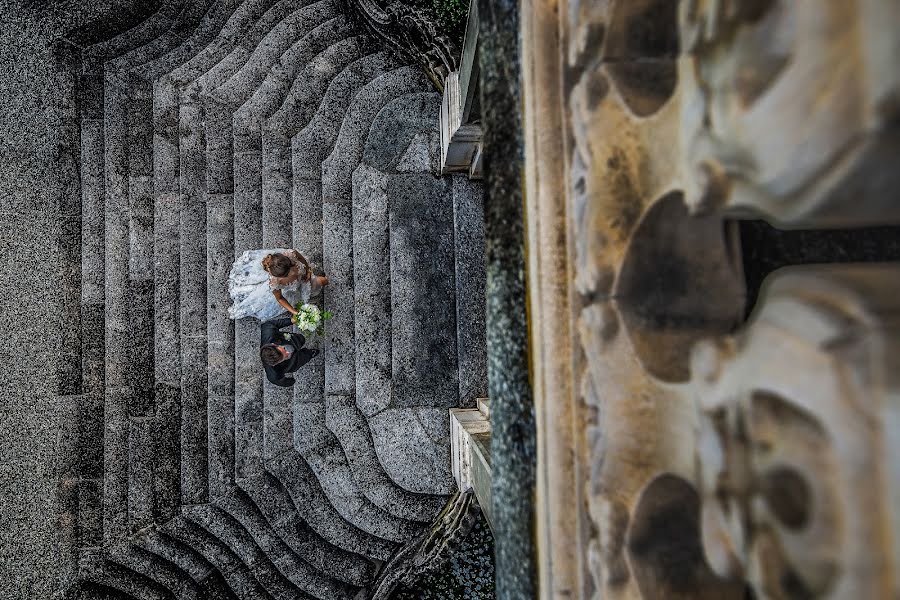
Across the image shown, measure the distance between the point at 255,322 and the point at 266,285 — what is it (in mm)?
643

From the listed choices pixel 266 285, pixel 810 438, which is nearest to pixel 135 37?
pixel 266 285

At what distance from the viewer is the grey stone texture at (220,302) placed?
→ 5062 mm

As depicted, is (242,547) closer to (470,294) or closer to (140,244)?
(140,244)

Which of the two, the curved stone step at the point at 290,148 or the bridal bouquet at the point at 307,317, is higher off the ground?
the curved stone step at the point at 290,148

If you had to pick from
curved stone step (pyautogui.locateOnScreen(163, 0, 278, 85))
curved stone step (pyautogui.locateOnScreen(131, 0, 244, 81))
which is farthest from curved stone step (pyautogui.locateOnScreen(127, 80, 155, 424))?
curved stone step (pyautogui.locateOnScreen(163, 0, 278, 85))

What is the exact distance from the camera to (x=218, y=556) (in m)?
5.05

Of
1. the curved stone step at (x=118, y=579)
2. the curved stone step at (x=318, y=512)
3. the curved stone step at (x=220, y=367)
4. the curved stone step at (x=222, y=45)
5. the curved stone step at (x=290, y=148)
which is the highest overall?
the curved stone step at (x=222, y=45)

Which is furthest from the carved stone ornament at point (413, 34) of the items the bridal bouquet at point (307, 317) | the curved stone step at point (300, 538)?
the curved stone step at point (300, 538)

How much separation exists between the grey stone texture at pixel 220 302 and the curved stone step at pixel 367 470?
0.06ft

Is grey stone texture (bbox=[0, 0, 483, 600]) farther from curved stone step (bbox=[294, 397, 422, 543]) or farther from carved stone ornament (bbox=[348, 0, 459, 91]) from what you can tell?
carved stone ornament (bbox=[348, 0, 459, 91])

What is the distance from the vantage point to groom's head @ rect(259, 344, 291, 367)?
440cm

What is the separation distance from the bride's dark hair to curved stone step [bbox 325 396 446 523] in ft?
4.41

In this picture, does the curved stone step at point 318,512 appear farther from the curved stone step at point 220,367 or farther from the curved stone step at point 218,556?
the curved stone step at point 218,556

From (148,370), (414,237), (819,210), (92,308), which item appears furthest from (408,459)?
(819,210)
